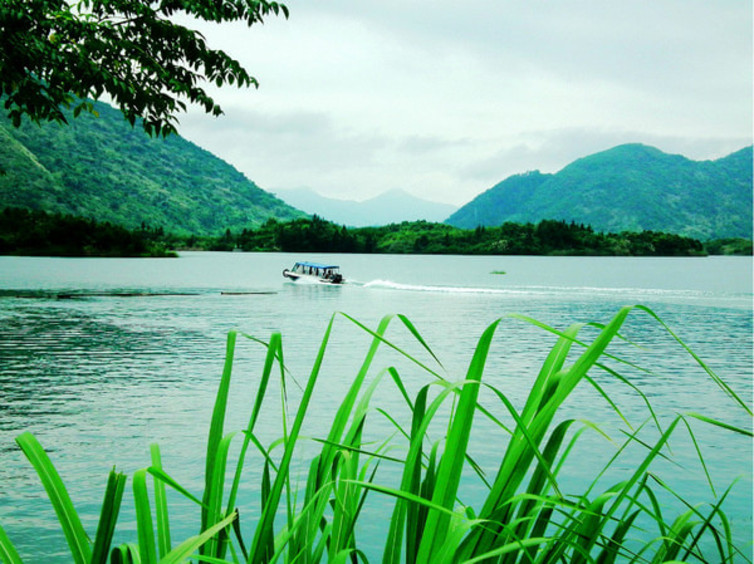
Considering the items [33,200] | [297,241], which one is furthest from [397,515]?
[33,200]

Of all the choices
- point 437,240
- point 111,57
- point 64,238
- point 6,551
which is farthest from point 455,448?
point 437,240

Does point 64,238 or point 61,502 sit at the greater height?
point 64,238

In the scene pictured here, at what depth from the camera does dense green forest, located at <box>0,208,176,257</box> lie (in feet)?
384

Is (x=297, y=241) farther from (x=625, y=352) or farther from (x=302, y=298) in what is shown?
(x=625, y=352)

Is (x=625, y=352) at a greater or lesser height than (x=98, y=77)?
lesser

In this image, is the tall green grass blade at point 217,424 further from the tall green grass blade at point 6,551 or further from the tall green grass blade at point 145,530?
the tall green grass blade at point 6,551

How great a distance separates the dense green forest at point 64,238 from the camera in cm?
11706

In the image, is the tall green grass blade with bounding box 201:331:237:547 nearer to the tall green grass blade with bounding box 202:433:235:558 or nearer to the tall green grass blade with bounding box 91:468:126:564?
the tall green grass blade with bounding box 202:433:235:558

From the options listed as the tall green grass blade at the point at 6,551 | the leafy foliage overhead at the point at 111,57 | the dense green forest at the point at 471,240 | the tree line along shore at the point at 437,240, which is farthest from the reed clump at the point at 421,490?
the dense green forest at the point at 471,240

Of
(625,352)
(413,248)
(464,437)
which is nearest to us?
(464,437)

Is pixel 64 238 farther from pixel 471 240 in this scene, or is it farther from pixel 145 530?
pixel 145 530

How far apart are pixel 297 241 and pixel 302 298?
431 feet

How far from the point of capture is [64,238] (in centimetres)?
11812

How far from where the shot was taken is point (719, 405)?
13180 mm
